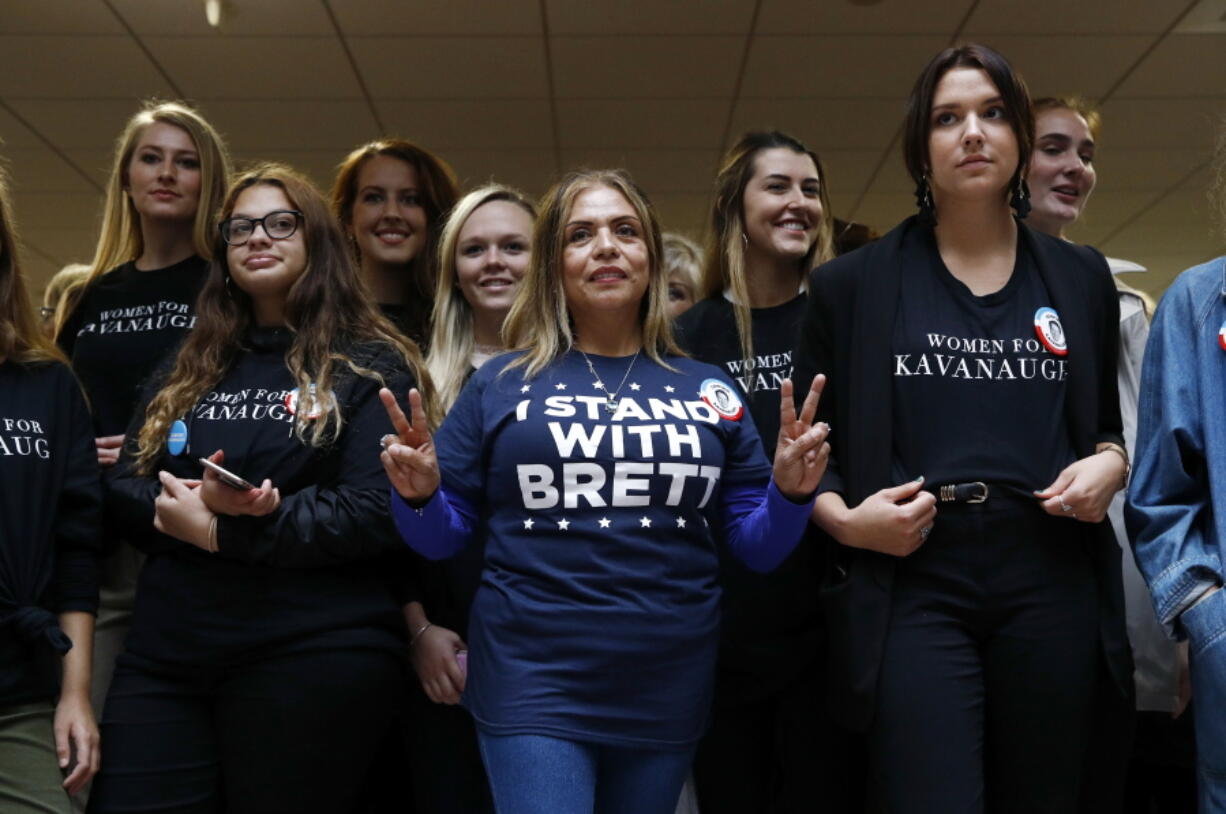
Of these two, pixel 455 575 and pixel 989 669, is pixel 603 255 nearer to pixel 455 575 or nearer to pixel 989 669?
pixel 455 575

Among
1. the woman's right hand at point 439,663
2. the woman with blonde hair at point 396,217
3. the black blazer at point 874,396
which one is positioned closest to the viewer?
the black blazer at point 874,396

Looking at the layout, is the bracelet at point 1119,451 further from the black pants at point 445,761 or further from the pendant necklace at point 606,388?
the black pants at point 445,761

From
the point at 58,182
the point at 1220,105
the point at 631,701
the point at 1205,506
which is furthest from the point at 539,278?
the point at 58,182

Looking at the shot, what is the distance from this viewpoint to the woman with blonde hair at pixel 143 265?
2.57 m

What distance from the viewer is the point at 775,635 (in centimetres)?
216

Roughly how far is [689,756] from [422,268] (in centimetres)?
155

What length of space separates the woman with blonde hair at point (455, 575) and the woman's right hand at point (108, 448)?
68 centimetres

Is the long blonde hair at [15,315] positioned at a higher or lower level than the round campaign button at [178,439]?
higher

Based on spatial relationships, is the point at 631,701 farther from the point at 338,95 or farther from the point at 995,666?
the point at 338,95

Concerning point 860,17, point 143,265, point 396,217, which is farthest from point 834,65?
point 143,265

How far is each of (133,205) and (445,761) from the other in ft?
5.34

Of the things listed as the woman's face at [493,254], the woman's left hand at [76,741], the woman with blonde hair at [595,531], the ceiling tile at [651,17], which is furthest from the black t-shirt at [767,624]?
the ceiling tile at [651,17]

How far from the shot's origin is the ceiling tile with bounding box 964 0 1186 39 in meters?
4.50

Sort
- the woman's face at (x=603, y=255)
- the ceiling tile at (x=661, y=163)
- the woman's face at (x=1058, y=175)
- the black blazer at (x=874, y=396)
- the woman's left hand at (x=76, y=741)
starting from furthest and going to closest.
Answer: the ceiling tile at (x=661, y=163) → the woman's face at (x=1058, y=175) → the woman's face at (x=603, y=255) → the woman's left hand at (x=76, y=741) → the black blazer at (x=874, y=396)
